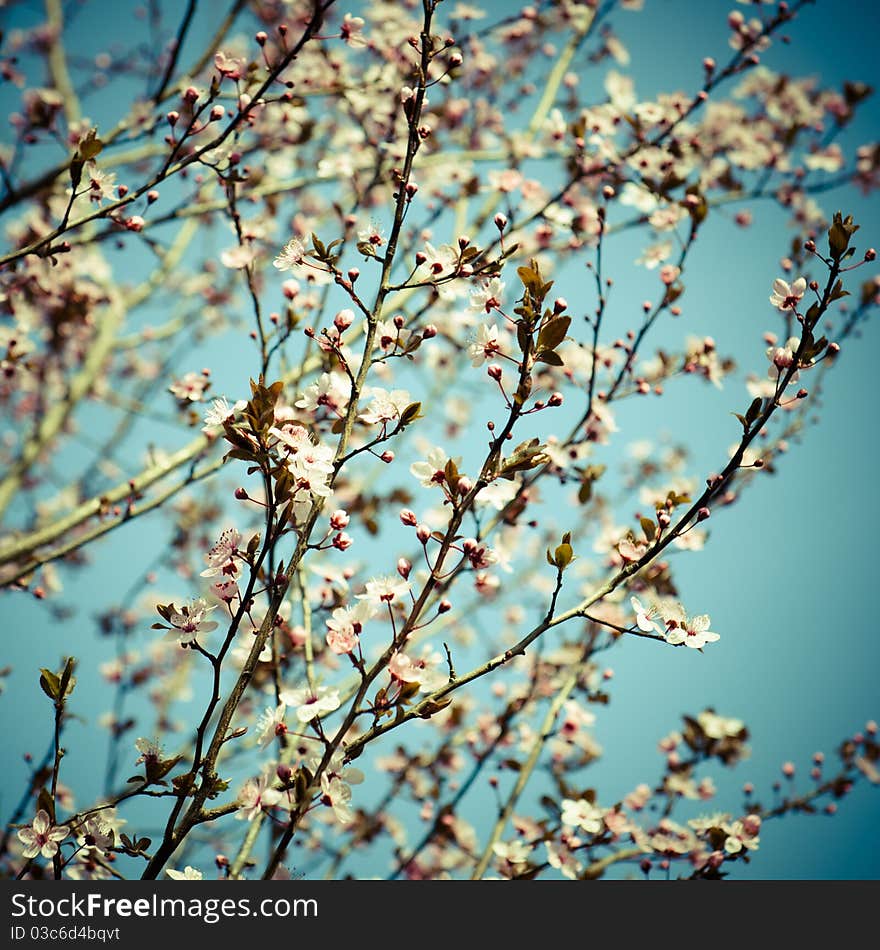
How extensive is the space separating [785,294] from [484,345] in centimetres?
77

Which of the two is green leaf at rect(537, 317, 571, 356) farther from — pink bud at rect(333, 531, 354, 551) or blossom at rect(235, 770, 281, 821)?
blossom at rect(235, 770, 281, 821)

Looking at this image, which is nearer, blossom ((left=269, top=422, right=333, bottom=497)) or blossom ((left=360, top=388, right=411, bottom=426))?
blossom ((left=269, top=422, right=333, bottom=497))

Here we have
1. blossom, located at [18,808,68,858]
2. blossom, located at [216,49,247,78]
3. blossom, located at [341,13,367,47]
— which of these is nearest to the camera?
blossom, located at [18,808,68,858]

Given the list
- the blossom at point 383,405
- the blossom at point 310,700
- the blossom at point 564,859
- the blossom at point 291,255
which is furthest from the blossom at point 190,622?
the blossom at point 564,859

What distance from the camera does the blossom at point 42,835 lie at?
1.54 m

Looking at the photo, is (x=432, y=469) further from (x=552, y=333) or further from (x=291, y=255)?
(x=291, y=255)

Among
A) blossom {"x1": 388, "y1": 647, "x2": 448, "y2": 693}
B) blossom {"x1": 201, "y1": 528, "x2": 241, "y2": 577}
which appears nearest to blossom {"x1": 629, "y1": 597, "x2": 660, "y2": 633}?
blossom {"x1": 388, "y1": 647, "x2": 448, "y2": 693}

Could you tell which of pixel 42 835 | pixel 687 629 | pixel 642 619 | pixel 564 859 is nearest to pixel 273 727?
pixel 42 835

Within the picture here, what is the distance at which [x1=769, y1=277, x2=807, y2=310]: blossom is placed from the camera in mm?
1734

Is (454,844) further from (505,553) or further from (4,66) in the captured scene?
(4,66)

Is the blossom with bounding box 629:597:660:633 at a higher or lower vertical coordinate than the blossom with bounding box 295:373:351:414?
lower

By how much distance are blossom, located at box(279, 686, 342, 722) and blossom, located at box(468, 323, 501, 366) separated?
84 cm

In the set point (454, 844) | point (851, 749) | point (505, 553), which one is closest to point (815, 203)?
point (851, 749)
